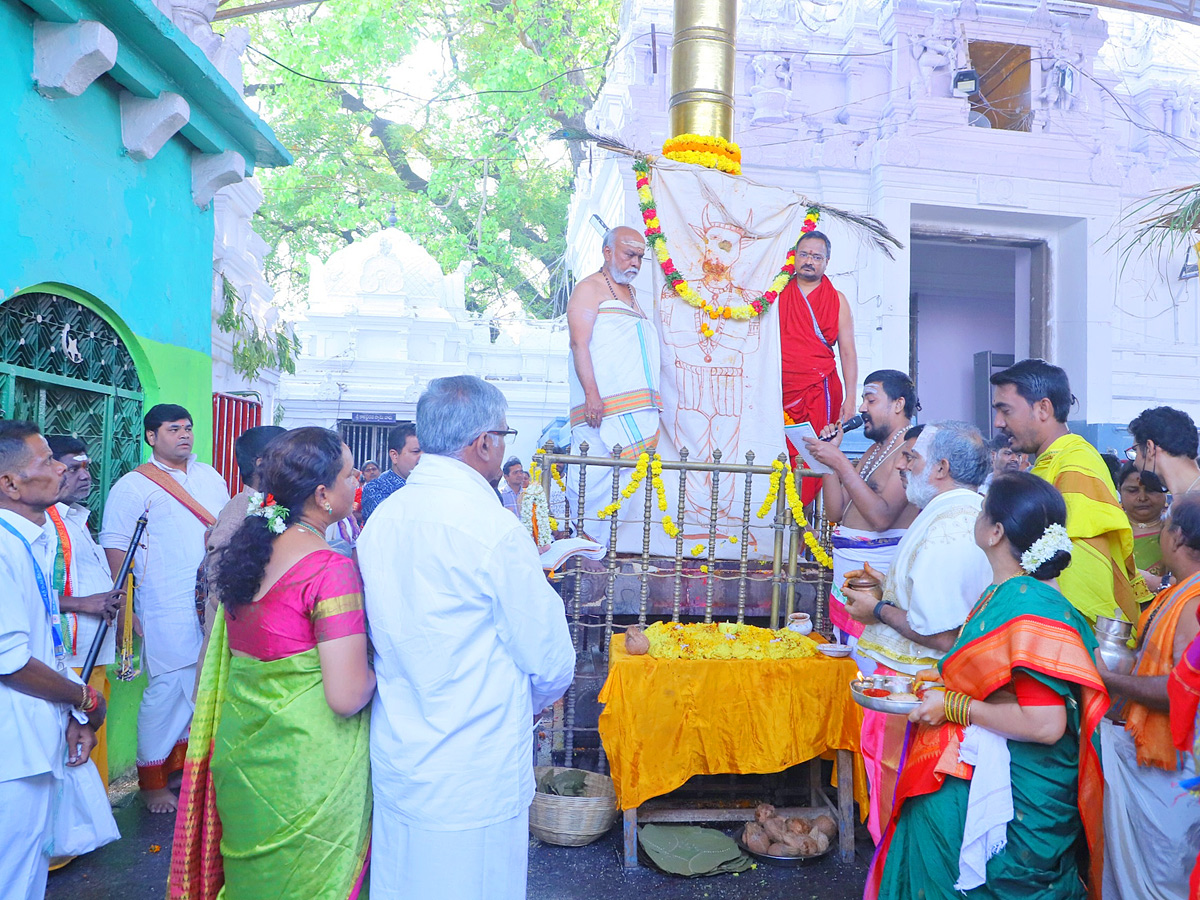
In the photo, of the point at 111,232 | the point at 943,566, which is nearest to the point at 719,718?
the point at 943,566

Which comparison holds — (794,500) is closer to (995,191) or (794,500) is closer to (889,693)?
(889,693)

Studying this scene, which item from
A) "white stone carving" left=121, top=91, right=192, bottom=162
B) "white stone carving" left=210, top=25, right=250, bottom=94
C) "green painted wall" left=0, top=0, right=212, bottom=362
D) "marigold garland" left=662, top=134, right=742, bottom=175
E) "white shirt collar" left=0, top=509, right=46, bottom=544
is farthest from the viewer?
"marigold garland" left=662, top=134, right=742, bottom=175

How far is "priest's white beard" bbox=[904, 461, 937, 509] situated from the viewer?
3.02 meters

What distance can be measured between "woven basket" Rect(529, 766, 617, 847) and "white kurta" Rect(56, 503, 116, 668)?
1.96 meters

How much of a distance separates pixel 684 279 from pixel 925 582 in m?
3.62

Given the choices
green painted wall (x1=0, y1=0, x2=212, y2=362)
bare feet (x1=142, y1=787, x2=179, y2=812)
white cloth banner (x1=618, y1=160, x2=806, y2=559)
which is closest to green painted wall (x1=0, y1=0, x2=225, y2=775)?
green painted wall (x1=0, y1=0, x2=212, y2=362)

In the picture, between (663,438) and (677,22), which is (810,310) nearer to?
(663,438)

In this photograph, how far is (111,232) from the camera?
457 cm

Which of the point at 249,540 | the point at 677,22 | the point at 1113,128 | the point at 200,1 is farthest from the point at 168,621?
the point at 1113,128

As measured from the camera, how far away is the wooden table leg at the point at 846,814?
12.0 ft

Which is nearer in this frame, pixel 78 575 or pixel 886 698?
pixel 886 698

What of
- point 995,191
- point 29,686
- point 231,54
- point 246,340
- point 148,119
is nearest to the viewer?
point 29,686

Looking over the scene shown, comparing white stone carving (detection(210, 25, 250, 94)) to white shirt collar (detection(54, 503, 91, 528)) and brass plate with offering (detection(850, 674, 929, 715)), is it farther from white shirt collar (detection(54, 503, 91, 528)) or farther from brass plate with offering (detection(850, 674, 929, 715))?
brass plate with offering (detection(850, 674, 929, 715))

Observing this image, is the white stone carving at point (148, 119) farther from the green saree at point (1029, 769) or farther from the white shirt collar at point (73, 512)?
the green saree at point (1029, 769)
